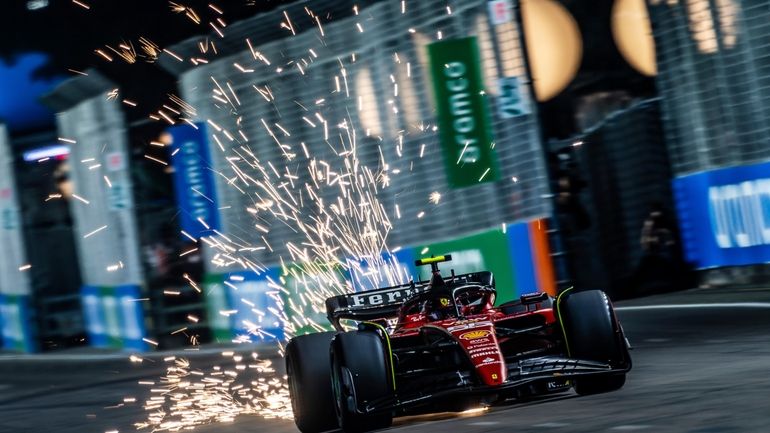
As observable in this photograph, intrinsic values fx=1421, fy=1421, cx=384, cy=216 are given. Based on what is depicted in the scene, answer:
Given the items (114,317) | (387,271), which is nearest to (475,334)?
(387,271)

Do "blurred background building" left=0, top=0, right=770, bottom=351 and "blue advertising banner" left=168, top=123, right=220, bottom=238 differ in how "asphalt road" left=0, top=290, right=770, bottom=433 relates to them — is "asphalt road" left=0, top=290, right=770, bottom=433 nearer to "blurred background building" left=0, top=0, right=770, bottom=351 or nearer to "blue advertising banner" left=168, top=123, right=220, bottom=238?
"blurred background building" left=0, top=0, right=770, bottom=351

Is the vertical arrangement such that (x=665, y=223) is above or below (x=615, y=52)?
below

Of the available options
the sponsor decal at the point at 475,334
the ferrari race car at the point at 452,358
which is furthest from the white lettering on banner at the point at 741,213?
the sponsor decal at the point at 475,334

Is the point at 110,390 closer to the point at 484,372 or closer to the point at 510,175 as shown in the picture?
the point at 510,175

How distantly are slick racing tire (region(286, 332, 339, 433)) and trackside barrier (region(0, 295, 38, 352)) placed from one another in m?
20.3

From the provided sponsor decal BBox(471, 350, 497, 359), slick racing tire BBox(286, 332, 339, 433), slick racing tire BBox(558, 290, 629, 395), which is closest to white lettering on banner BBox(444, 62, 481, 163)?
slick racing tire BBox(286, 332, 339, 433)

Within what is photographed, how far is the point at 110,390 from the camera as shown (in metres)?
17.7

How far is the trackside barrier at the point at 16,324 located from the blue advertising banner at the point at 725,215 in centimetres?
1536

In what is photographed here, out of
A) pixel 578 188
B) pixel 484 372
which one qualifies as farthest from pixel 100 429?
pixel 578 188

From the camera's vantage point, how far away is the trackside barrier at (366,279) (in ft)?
61.5

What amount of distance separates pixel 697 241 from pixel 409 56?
5.78 m

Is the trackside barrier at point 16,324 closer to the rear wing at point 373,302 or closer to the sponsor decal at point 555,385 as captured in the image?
the rear wing at point 373,302

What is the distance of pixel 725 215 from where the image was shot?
17.9 meters

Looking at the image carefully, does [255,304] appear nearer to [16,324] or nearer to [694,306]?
[694,306]
